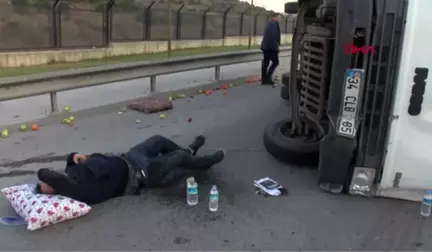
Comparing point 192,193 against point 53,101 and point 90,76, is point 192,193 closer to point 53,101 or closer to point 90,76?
point 53,101

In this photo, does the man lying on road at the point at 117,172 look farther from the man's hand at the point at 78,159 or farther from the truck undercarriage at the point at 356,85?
the truck undercarriage at the point at 356,85

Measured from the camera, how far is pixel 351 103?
3.97m

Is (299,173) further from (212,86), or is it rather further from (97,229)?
(212,86)

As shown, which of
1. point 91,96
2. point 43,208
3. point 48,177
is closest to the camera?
point 43,208

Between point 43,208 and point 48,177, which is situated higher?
point 48,177

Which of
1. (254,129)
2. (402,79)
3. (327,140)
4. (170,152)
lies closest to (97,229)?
(170,152)

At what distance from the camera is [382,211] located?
13.2 ft

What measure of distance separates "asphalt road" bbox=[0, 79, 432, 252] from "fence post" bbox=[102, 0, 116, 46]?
1413 centimetres

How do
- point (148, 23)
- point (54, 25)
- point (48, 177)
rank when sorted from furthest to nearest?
point (148, 23) → point (54, 25) → point (48, 177)

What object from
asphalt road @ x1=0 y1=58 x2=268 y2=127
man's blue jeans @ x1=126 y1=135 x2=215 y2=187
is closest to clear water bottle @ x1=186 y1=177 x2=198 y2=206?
man's blue jeans @ x1=126 y1=135 x2=215 y2=187

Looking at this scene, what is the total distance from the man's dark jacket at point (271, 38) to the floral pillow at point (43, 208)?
888 centimetres

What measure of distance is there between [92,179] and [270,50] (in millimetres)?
8687

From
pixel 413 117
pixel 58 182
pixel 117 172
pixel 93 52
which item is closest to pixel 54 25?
pixel 93 52

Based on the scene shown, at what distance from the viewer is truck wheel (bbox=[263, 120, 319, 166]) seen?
4996 mm
